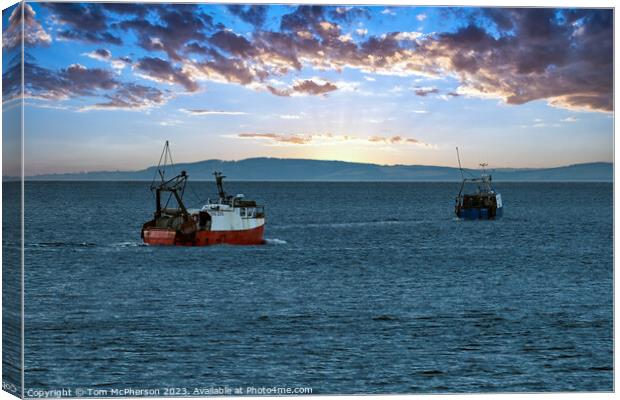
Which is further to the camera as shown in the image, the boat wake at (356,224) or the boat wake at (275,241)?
the boat wake at (356,224)

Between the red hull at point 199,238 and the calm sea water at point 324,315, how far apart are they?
1.01 metres

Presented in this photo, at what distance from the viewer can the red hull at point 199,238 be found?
67.4 meters

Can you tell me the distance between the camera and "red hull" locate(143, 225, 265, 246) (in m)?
67.4

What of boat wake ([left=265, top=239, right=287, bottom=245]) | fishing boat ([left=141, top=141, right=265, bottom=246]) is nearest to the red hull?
fishing boat ([left=141, top=141, right=265, bottom=246])

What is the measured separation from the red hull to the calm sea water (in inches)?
39.8

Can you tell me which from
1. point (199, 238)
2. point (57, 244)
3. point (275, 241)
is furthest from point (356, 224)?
point (199, 238)

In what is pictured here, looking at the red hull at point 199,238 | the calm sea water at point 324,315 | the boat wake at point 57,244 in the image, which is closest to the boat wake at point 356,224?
the calm sea water at point 324,315

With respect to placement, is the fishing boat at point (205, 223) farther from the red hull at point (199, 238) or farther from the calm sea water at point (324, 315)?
the calm sea water at point (324, 315)

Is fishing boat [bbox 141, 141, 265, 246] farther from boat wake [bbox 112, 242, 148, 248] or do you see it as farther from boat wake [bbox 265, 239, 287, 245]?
boat wake [bbox 265, 239, 287, 245]

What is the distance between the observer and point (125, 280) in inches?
2072

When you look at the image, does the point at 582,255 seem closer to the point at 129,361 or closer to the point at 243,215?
the point at 243,215

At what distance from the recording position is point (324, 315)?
39.2 metres

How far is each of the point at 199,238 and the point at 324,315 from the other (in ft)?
98.4

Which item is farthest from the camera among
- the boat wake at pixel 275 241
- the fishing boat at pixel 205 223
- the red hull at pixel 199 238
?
the boat wake at pixel 275 241
